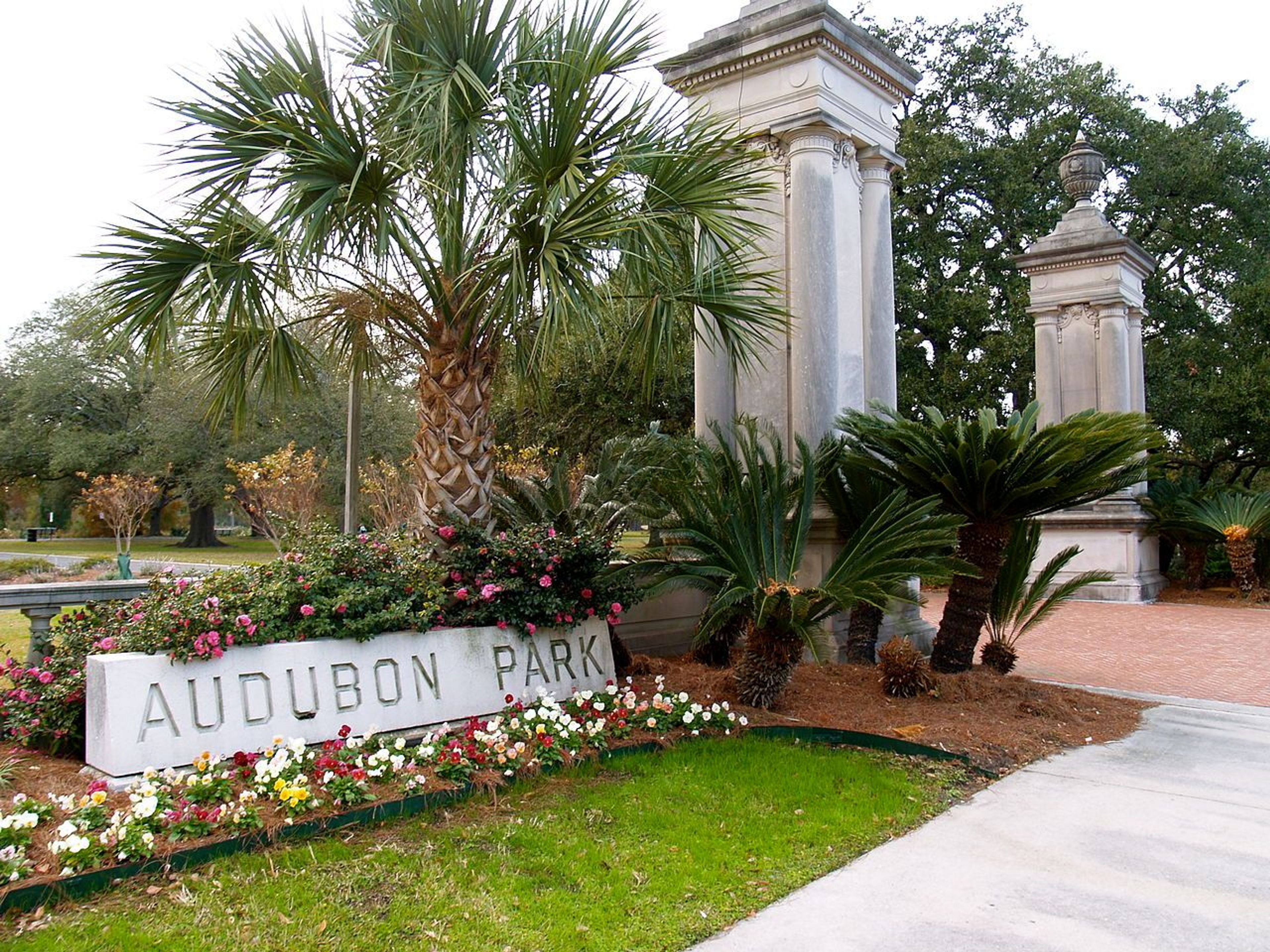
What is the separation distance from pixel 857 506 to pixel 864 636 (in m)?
Result: 1.26

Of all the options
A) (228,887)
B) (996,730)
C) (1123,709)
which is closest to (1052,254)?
(1123,709)

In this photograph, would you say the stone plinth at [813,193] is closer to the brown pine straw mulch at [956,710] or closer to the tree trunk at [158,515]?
the brown pine straw mulch at [956,710]

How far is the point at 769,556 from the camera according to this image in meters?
6.62

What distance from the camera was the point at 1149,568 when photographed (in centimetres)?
1773

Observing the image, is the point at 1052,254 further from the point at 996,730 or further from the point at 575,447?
the point at 996,730

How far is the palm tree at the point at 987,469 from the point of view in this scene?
721 cm

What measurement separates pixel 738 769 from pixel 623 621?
3350 mm

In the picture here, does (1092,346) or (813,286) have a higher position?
(1092,346)

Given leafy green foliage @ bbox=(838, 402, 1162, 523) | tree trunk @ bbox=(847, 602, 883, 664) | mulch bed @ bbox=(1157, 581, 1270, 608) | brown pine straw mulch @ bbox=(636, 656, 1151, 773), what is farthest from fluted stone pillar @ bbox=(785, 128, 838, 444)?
mulch bed @ bbox=(1157, 581, 1270, 608)

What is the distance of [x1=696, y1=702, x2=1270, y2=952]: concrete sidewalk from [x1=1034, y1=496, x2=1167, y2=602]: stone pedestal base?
465 inches

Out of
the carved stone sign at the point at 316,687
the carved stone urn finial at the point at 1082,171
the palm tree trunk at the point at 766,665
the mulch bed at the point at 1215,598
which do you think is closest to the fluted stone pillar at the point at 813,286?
the palm tree trunk at the point at 766,665

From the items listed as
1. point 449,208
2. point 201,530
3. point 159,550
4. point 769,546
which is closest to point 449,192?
point 449,208

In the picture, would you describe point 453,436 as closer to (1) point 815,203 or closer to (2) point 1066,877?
(1) point 815,203

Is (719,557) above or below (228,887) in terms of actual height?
above
